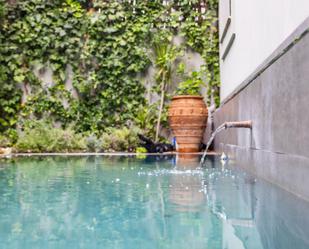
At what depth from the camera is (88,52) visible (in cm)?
630

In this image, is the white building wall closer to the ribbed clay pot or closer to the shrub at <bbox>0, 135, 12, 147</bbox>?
the ribbed clay pot

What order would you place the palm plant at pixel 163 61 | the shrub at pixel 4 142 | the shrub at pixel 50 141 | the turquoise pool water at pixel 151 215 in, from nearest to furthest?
the turquoise pool water at pixel 151 215, the shrub at pixel 50 141, the shrub at pixel 4 142, the palm plant at pixel 163 61

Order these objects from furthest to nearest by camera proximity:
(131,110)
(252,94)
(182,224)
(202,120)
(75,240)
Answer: (131,110), (202,120), (252,94), (182,224), (75,240)

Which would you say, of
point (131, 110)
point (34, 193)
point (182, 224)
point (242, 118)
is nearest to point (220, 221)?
point (182, 224)

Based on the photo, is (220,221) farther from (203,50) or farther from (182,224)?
(203,50)

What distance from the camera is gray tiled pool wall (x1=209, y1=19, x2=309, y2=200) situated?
1.69 metres

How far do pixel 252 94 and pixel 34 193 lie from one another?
1694 mm

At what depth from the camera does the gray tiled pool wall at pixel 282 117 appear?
1687 mm

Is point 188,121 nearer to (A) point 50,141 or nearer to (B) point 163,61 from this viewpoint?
(B) point 163,61

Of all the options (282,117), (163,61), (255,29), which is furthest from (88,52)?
(282,117)

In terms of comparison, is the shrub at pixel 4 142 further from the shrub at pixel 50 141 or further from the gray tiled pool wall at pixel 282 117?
the gray tiled pool wall at pixel 282 117

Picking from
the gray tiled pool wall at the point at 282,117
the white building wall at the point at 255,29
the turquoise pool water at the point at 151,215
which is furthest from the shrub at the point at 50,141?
the turquoise pool water at the point at 151,215

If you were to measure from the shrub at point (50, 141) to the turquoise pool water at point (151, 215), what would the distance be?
334cm

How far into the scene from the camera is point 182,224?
1.27m
